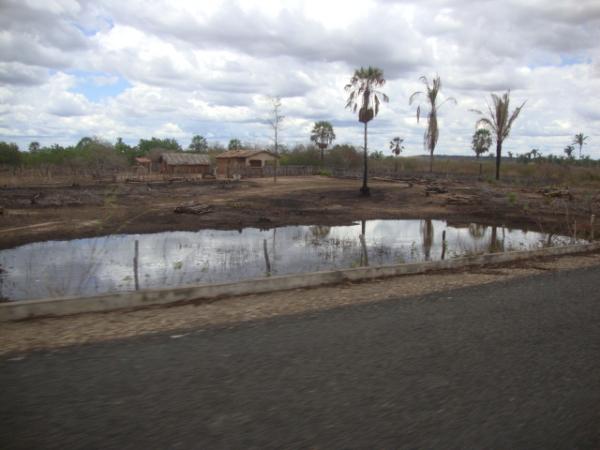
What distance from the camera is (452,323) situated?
710cm

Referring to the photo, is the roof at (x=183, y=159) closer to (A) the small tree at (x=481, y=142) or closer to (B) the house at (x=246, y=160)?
(B) the house at (x=246, y=160)

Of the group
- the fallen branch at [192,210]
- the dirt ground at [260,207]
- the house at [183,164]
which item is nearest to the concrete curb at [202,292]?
the dirt ground at [260,207]

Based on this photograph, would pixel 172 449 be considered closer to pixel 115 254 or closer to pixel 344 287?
pixel 344 287

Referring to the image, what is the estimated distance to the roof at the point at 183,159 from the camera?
6122 centimetres

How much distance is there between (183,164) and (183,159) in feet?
3.21

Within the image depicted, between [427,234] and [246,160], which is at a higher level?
[246,160]

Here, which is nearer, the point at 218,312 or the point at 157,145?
the point at 218,312

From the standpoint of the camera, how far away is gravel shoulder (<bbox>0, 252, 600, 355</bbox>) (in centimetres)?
620

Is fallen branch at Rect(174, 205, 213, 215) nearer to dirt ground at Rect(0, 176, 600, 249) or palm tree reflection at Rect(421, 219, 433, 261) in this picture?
dirt ground at Rect(0, 176, 600, 249)

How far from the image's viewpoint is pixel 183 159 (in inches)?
2461

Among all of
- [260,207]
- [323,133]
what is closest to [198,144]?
[323,133]

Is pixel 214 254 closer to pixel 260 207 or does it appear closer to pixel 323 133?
pixel 260 207

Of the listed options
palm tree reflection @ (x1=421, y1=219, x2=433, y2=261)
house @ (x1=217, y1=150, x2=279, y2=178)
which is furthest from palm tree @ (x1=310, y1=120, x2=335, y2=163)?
palm tree reflection @ (x1=421, y1=219, x2=433, y2=261)

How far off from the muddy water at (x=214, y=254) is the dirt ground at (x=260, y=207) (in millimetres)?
1973
